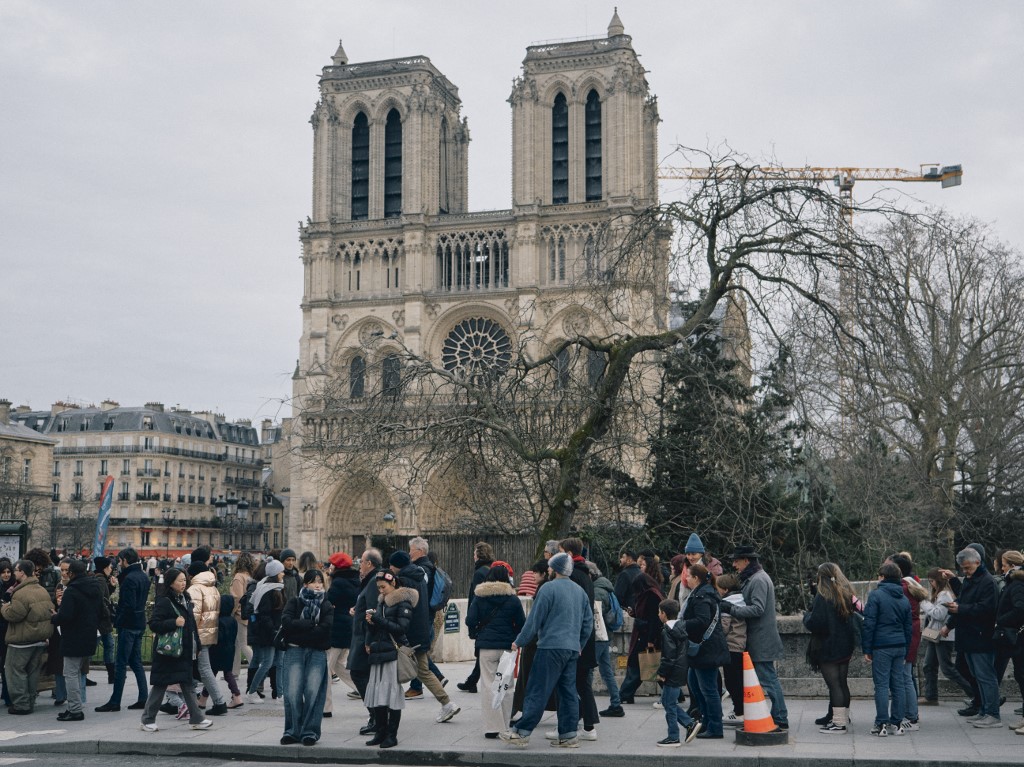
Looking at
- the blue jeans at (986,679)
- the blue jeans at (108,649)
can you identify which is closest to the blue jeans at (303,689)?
the blue jeans at (108,649)

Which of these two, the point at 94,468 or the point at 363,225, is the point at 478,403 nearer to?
the point at 363,225

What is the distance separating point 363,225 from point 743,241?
42954 mm

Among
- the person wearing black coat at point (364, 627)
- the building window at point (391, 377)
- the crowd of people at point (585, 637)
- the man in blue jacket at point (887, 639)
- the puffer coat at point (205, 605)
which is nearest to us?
the crowd of people at point (585, 637)

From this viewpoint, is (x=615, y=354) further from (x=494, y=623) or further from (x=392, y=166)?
(x=392, y=166)

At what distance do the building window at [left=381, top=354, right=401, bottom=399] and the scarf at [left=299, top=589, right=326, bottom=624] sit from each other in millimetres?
4221

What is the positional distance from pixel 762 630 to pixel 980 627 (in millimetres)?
2019

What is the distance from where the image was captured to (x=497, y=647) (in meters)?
9.77

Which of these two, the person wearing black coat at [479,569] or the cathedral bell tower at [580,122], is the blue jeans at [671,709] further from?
the cathedral bell tower at [580,122]

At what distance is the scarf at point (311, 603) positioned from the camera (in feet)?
31.5

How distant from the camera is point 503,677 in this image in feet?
30.8

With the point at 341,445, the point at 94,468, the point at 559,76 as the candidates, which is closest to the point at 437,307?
the point at 559,76

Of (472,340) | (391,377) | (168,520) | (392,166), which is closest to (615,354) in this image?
(391,377)

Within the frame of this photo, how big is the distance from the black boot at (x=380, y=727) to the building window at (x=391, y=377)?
191 inches

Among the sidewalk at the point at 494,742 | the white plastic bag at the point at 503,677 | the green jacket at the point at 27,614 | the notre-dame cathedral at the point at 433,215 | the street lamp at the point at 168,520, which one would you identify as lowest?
the sidewalk at the point at 494,742
